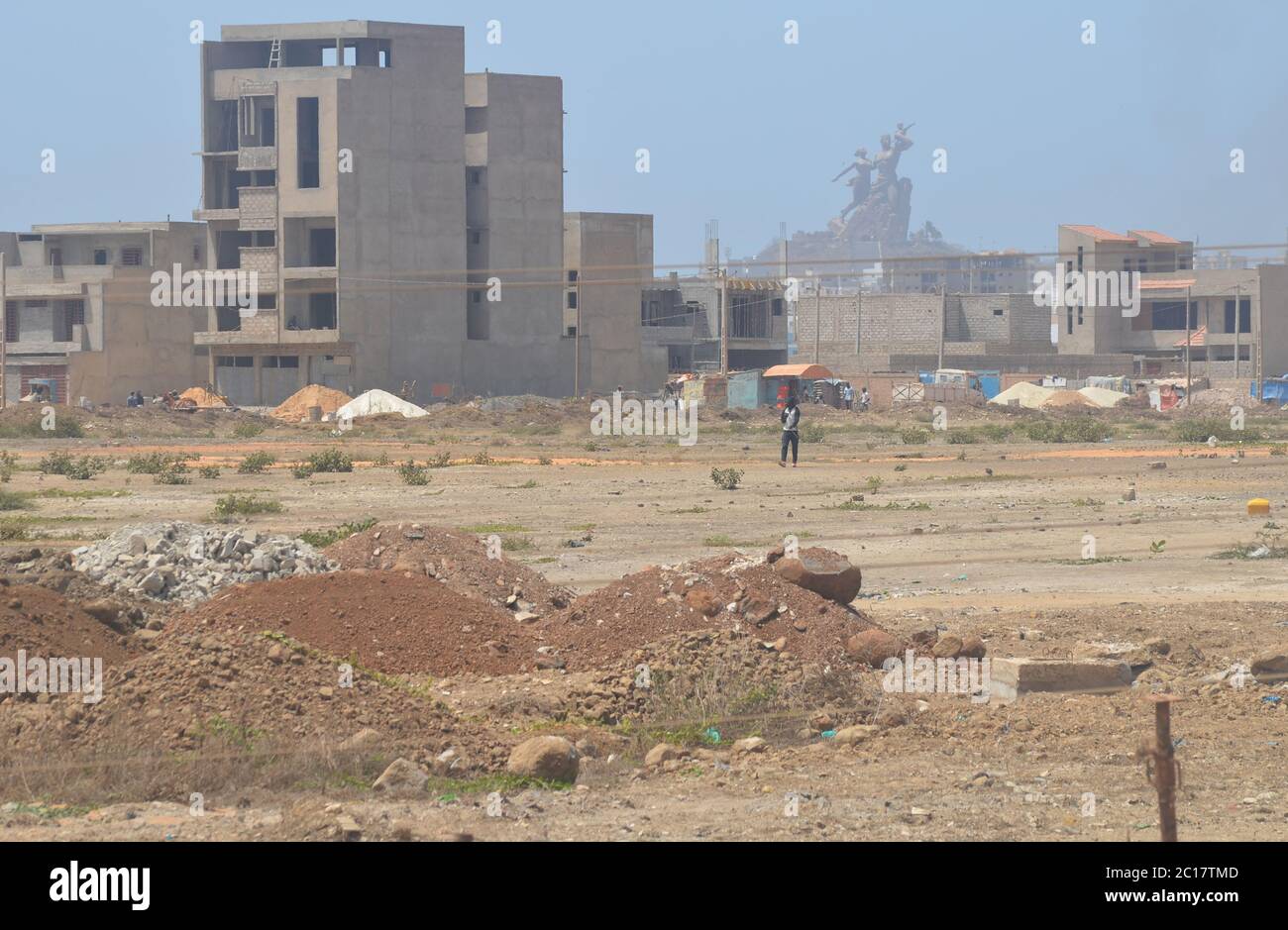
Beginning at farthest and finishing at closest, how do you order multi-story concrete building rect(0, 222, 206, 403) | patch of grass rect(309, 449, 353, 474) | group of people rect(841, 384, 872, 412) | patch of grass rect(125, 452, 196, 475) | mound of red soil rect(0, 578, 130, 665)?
multi-story concrete building rect(0, 222, 206, 403)
group of people rect(841, 384, 872, 412)
patch of grass rect(309, 449, 353, 474)
patch of grass rect(125, 452, 196, 475)
mound of red soil rect(0, 578, 130, 665)

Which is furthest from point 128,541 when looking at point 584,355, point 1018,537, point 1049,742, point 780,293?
point 780,293

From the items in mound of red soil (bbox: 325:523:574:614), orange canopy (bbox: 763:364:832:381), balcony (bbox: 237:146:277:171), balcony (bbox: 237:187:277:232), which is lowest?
mound of red soil (bbox: 325:523:574:614)

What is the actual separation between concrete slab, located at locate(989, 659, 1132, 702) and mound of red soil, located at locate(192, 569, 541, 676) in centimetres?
346

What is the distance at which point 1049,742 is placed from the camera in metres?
10.2

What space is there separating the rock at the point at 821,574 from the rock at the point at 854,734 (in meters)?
2.77

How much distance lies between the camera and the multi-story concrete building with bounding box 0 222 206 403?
73.4 m

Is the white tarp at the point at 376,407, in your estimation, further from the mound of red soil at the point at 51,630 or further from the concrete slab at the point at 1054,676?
the concrete slab at the point at 1054,676

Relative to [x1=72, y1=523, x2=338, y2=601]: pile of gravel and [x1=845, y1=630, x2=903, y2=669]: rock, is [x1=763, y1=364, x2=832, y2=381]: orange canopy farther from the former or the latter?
[x1=845, y1=630, x2=903, y2=669]: rock

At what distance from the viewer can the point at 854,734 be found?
34.2 ft

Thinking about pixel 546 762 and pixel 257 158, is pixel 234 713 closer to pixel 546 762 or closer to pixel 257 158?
pixel 546 762

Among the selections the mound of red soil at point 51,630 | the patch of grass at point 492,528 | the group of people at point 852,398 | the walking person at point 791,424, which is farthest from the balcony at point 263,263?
the mound of red soil at point 51,630

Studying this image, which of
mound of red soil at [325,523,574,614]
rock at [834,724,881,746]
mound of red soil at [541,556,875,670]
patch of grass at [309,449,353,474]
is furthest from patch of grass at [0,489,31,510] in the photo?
rock at [834,724,881,746]

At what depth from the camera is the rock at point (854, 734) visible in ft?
33.9
